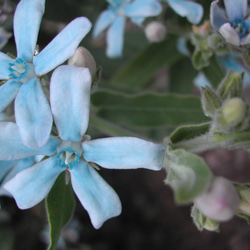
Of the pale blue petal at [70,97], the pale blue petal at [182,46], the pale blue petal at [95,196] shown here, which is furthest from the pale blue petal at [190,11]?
the pale blue petal at [95,196]

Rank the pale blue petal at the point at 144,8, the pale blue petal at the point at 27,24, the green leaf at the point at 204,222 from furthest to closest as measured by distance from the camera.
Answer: the pale blue petal at the point at 144,8, the pale blue petal at the point at 27,24, the green leaf at the point at 204,222

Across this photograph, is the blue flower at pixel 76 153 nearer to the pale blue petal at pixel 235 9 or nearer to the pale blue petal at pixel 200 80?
the pale blue petal at pixel 235 9

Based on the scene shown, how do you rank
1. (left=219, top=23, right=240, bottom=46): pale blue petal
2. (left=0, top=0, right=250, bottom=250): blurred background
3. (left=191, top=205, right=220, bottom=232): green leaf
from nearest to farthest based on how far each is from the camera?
(left=191, top=205, right=220, bottom=232): green leaf → (left=219, top=23, right=240, bottom=46): pale blue petal → (left=0, top=0, right=250, bottom=250): blurred background

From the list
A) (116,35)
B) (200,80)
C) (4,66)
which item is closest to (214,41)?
(116,35)

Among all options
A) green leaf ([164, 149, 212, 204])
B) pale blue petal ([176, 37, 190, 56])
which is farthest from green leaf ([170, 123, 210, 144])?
pale blue petal ([176, 37, 190, 56])

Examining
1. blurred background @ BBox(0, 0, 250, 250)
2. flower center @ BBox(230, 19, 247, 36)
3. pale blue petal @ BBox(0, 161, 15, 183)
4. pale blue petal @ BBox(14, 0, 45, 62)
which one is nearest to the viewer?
pale blue petal @ BBox(14, 0, 45, 62)

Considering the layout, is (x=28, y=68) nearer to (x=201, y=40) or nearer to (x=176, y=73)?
(x=201, y=40)

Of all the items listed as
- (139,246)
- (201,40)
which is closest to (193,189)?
(201,40)

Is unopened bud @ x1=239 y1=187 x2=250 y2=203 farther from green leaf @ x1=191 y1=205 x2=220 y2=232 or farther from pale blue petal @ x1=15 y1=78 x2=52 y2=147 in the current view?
pale blue petal @ x1=15 y1=78 x2=52 y2=147
